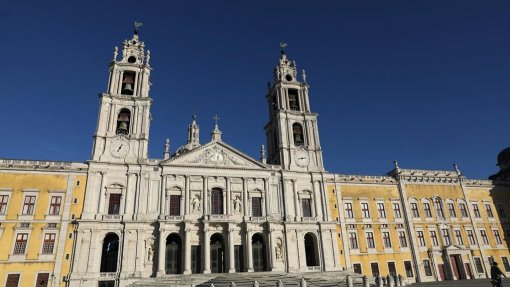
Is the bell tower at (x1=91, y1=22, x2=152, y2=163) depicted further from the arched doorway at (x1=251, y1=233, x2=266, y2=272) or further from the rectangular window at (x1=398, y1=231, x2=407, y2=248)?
the rectangular window at (x1=398, y1=231, x2=407, y2=248)

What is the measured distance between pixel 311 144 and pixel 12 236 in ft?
95.4

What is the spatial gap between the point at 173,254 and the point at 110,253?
218 inches

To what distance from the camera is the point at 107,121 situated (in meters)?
34.3

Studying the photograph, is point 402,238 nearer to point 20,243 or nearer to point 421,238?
point 421,238

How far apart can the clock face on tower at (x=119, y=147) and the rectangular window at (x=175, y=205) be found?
619 cm

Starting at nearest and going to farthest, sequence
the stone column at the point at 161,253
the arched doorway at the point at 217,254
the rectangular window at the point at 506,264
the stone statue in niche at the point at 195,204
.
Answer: the stone column at the point at 161,253
the arched doorway at the point at 217,254
the stone statue in niche at the point at 195,204
the rectangular window at the point at 506,264

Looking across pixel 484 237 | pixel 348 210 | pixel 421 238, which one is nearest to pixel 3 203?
pixel 348 210

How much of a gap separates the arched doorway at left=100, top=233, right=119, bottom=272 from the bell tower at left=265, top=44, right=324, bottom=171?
1771 cm

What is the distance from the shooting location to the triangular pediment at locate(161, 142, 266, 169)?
34156mm

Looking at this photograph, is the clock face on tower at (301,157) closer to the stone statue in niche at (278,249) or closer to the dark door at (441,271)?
the stone statue in niche at (278,249)

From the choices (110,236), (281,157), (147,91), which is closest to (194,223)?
(110,236)

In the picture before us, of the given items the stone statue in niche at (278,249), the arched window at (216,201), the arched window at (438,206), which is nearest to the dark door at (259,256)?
the stone statue in niche at (278,249)

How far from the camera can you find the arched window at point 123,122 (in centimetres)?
3463

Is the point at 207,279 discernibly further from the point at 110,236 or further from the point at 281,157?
the point at 281,157
